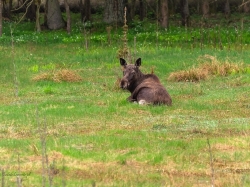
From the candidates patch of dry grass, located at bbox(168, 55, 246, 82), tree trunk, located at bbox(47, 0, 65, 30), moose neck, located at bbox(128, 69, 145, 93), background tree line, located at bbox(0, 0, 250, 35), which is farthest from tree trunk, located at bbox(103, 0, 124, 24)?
moose neck, located at bbox(128, 69, 145, 93)

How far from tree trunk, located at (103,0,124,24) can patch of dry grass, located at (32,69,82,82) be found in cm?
1493

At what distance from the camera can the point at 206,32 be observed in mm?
31797

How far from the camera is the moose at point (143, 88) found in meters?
15.9

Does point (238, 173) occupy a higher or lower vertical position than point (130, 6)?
lower

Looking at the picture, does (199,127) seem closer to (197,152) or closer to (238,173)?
(197,152)

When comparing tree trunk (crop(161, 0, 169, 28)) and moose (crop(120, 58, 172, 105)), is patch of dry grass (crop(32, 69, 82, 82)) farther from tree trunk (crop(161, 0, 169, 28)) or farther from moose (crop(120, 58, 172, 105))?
tree trunk (crop(161, 0, 169, 28))

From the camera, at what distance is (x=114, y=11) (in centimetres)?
3628

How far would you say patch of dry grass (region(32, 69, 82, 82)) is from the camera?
69.2 ft

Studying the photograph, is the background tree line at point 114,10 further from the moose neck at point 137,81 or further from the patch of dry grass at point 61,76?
the moose neck at point 137,81

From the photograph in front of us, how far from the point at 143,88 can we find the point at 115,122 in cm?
226

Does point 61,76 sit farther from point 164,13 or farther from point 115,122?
point 164,13

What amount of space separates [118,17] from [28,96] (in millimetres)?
18209

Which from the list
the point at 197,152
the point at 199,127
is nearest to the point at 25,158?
the point at 197,152

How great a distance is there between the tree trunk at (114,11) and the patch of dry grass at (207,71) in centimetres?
1400
